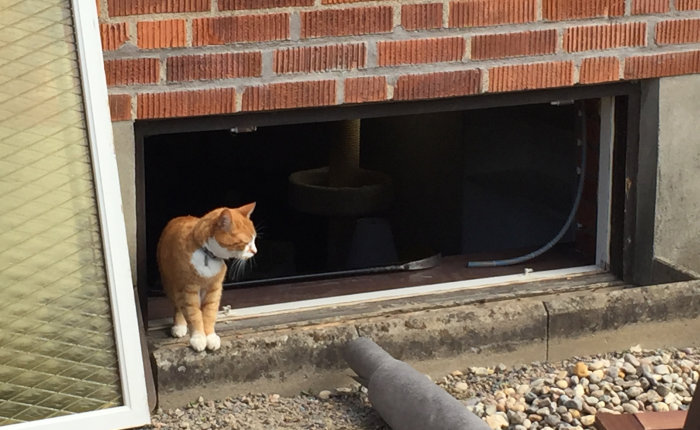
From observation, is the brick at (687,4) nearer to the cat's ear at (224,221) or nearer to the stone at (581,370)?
the stone at (581,370)

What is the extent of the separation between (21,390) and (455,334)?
4.83ft

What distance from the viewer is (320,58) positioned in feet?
13.3

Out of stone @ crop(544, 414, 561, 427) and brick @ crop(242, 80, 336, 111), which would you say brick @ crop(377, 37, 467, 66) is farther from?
stone @ crop(544, 414, 561, 427)

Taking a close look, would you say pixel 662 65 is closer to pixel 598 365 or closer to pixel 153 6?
pixel 598 365

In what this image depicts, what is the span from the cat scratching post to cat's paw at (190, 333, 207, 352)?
244 centimetres

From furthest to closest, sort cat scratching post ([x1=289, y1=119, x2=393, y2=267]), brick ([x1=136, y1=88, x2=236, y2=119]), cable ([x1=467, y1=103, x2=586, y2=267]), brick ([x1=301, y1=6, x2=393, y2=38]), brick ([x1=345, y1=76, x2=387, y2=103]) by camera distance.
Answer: cat scratching post ([x1=289, y1=119, x2=393, y2=267])
cable ([x1=467, y1=103, x2=586, y2=267])
brick ([x1=345, y1=76, x2=387, y2=103])
brick ([x1=301, y1=6, x2=393, y2=38])
brick ([x1=136, y1=88, x2=236, y2=119])

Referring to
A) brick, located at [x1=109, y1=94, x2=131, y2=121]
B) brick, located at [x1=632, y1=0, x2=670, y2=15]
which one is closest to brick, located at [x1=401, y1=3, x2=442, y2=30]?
brick, located at [x1=632, y1=0, x2=670, y2=15]

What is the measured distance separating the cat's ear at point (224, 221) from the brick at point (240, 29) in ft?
Result: 1.96

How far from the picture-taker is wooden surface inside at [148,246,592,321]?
4.37 metres

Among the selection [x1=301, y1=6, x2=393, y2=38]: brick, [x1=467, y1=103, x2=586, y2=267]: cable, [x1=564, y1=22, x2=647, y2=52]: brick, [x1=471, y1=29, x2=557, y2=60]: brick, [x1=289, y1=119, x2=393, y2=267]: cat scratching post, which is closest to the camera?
[x1=301, y1=6, x2=393, y2=38]: brick

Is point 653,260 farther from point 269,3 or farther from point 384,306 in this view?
point 269,3

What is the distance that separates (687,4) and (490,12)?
0.81 m

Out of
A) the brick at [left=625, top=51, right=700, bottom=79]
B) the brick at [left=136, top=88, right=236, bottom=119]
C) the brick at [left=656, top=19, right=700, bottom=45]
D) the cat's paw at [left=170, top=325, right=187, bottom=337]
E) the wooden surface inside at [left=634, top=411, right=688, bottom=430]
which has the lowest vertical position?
the cat's paw at [left=170, top=325, right=187, bottom=337]

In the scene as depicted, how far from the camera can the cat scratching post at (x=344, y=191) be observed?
6246 millimetres
